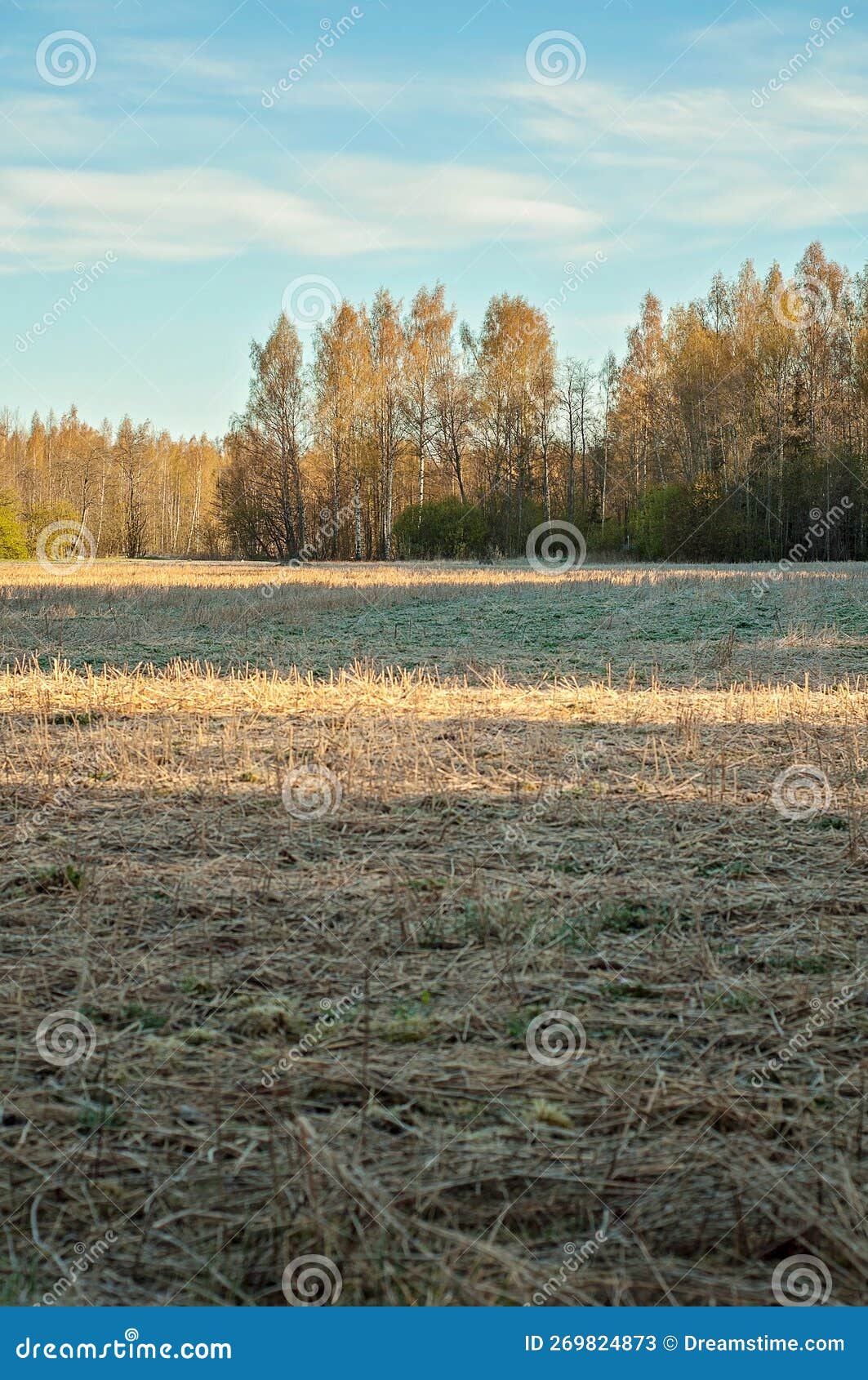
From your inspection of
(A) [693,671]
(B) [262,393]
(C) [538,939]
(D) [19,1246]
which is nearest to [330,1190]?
(D) [19,1246]

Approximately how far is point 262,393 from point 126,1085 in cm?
4846

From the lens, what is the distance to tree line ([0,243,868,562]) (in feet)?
134

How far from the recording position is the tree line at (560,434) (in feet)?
134

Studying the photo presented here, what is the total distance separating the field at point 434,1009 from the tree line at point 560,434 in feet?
117

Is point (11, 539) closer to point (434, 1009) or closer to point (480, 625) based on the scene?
point (480, 625)

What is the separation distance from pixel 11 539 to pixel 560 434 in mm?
27874

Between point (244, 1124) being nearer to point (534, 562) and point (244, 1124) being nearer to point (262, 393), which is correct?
point (534, 562)

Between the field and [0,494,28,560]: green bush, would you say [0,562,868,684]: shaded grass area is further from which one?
[0,494,28,560]: green bush

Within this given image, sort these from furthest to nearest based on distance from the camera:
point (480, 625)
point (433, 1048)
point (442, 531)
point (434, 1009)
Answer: point (442, 531), point (480, 625), point (434, 1009), point (433, 1048)

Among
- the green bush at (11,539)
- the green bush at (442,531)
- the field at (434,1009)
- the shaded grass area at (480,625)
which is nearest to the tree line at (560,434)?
the green bush at (442,531)

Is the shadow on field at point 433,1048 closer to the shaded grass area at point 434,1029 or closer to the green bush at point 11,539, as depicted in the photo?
the shaded grass area at point 434,1029

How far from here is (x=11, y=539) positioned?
174 ft

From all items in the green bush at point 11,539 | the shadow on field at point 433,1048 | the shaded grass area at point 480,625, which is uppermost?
the green bush at point 11,539

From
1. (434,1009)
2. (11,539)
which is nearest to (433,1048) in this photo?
(434,1009)
